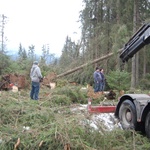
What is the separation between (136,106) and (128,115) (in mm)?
565

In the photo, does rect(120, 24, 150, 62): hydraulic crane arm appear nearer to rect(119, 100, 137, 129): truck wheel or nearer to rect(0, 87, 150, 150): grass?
rect(119, 100, 137, 129): truck wheel

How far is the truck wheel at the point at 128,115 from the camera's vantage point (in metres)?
6.96

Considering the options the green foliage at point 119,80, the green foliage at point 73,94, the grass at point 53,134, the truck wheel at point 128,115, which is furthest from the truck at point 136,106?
the green foliage at point 119,80

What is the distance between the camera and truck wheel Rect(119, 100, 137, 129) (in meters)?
6.96

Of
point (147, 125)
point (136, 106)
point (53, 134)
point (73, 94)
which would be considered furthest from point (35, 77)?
point (53, 134)

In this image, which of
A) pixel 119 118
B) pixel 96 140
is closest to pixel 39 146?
pixel 96 140

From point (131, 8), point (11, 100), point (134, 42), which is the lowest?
point (11, 100)

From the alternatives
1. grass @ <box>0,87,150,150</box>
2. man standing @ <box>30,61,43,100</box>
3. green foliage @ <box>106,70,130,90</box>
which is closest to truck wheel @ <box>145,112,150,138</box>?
grass @ <box>0,87,150,150</box>

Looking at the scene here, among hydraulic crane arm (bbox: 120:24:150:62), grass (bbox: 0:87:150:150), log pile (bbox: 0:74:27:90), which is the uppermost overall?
hydraulic crane arm (bbox: 120:24:150:62)

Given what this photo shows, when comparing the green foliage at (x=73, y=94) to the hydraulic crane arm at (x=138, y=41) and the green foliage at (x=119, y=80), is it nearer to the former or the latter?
the hydraulic crane arm at (x=138, y=41)

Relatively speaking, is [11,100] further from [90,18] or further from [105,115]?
[90,18]

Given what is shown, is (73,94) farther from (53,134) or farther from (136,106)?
(53,134)

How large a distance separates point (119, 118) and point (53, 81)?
11.7 meters

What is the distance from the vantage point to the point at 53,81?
19047mm
